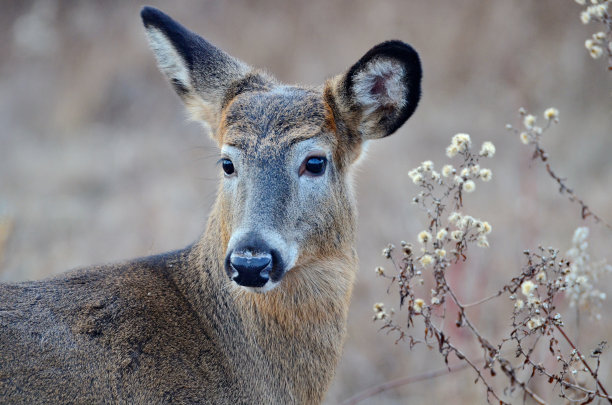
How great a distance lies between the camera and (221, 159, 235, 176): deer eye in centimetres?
470

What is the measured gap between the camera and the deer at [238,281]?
409 centimetres

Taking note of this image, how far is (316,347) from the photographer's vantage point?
4625 mm

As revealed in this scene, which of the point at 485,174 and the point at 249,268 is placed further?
the point at 485,174

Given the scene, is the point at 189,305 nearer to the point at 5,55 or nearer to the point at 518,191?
the point at 518,191

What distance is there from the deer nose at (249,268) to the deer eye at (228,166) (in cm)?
81

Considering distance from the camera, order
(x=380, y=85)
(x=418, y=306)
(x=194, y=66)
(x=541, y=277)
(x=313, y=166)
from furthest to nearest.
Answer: (x=194, y=66) → (x=380, y=85) → (x=313, y=166) → (x=418, y=306) → (x=541, y=277)

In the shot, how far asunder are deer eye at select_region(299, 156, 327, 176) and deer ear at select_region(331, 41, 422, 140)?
399 mm

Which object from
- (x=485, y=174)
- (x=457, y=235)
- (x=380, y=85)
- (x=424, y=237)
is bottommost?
(x=424, y=237)

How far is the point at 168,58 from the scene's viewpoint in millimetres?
5141

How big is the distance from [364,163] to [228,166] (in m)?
4.44

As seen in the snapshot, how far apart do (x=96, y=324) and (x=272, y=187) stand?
3.95 feet

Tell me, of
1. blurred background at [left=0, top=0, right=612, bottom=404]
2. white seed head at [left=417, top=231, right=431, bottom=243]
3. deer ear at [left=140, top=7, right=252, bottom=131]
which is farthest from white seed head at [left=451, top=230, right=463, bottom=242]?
blurred background at [left=0, top=0, right=612, bottom=404]

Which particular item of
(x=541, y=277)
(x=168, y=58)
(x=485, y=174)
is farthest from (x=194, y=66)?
(x=541, y=277)

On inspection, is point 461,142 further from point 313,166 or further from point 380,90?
point 313,166
